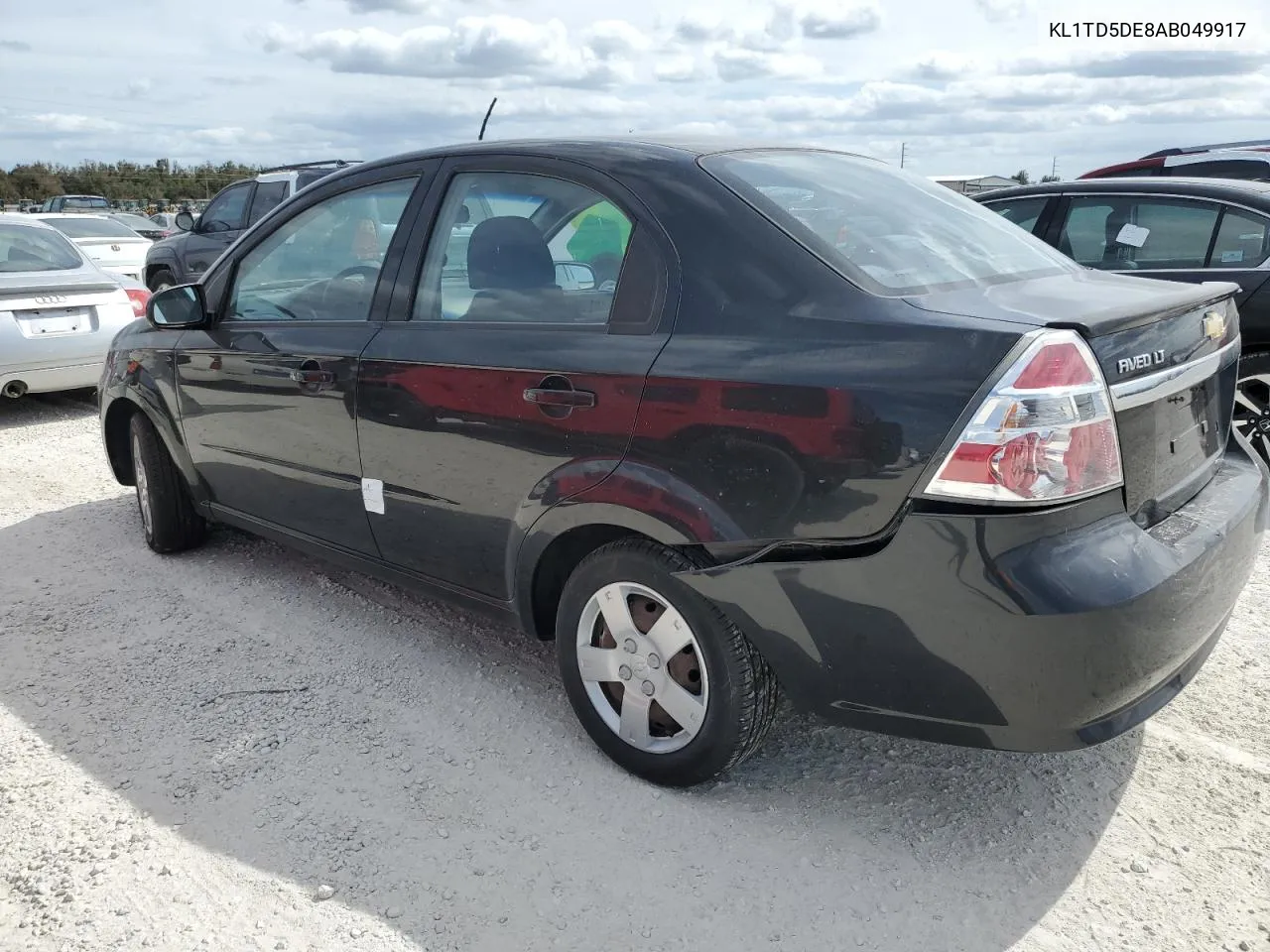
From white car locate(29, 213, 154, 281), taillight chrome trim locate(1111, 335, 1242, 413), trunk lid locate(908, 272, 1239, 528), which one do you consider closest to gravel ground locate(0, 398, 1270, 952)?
trunk lid locate(908, 272, 1239, 528)

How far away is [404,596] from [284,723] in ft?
3.36

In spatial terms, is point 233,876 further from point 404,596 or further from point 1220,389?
point 1220,389

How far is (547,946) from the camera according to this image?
2271 millimetres

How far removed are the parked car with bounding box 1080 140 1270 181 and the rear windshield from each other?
4760mm

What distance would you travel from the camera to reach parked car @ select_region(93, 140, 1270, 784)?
2150 mm

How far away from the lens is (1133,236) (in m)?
5.60

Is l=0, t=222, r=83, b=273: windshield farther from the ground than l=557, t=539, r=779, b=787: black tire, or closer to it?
farther from the ground

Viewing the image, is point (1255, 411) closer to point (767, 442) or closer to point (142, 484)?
point (767, 442)

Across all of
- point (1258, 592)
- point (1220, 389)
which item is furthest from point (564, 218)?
point (1258, 592)

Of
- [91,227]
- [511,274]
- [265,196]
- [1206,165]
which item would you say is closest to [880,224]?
[511,274]

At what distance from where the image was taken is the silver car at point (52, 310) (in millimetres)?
7266

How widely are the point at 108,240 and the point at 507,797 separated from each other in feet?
47.2

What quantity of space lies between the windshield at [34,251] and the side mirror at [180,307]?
4.61 m

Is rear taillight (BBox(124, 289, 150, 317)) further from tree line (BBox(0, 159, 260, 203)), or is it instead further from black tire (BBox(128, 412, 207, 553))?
tree line (BBox(0, 159, 260, 203))
